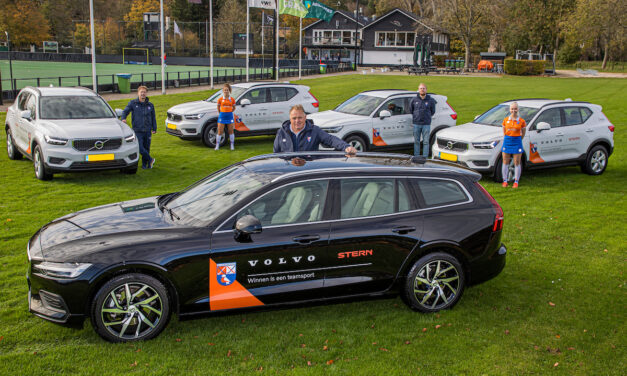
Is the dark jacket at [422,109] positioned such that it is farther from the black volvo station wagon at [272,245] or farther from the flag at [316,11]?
the flag at [316,11]

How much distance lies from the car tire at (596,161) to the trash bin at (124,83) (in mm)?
23494

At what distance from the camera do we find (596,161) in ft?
43.9

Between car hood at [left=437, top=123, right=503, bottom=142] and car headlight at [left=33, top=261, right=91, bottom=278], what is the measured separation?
30.8 feet

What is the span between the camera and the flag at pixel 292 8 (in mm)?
36875

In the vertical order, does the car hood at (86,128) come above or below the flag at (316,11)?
below

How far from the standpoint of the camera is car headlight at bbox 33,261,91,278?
4781 millimetres

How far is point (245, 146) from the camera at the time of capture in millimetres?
16859

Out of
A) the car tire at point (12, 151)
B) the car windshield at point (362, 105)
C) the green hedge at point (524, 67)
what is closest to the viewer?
the car tire at point (12, 151)

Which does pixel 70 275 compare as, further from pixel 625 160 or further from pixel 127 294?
pixel 625 160

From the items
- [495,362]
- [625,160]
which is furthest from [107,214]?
[625,160]

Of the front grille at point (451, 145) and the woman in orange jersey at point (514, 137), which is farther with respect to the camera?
the front grille at point (451, 145)

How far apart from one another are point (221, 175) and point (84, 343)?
217cm

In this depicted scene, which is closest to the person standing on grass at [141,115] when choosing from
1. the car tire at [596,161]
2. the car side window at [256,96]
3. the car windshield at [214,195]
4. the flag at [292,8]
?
the car side window at [256,96]

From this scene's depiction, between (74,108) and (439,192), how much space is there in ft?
30.9
